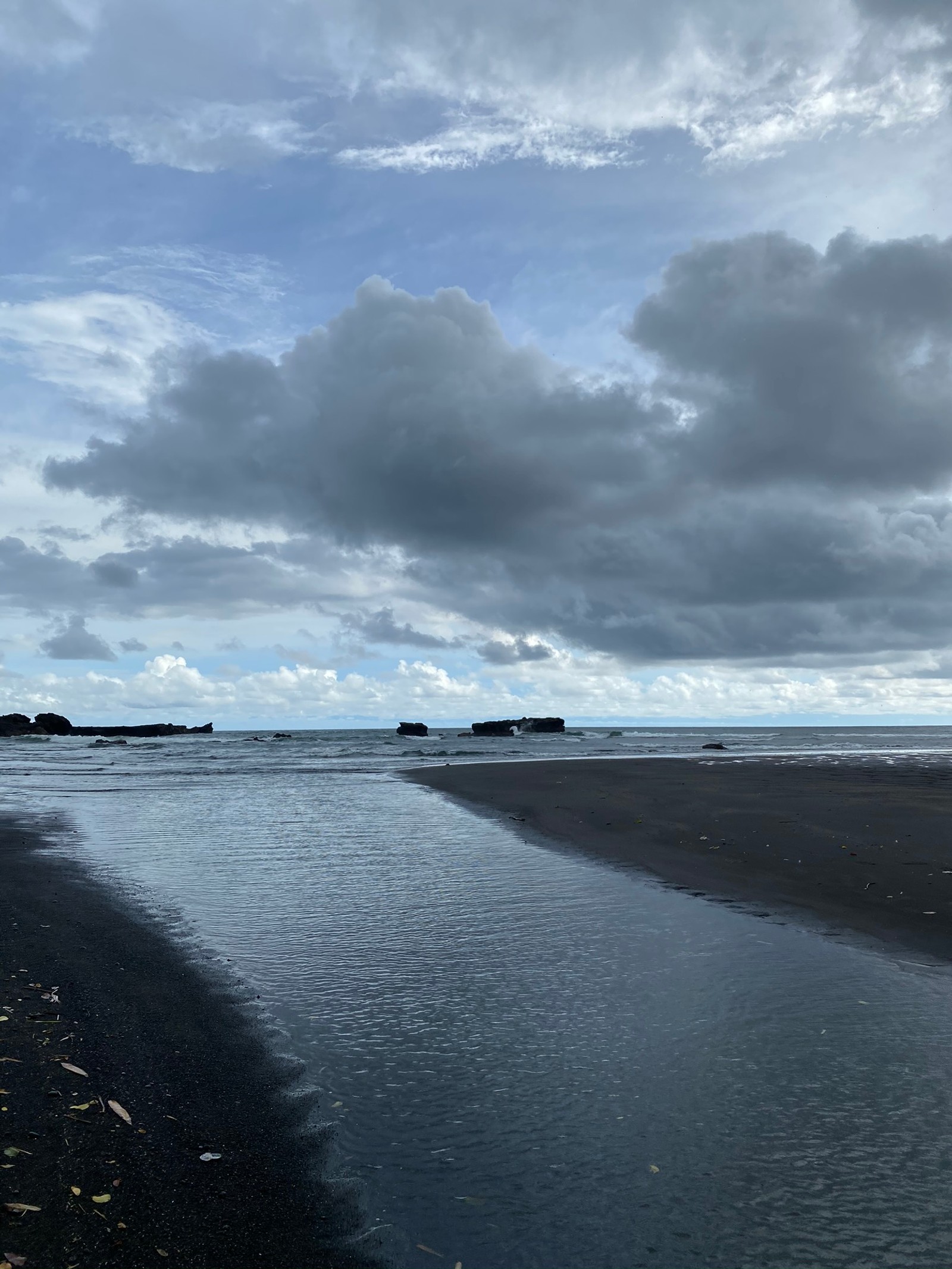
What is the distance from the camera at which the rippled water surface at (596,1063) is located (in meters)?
3.88

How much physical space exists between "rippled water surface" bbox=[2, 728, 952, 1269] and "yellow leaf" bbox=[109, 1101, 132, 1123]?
118 cm

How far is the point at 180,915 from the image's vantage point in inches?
393

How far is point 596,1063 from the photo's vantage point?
562cm

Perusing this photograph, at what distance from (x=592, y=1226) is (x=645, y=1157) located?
2.28 ft

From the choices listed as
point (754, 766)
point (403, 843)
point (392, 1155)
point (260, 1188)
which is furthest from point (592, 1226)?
point (754, 766)

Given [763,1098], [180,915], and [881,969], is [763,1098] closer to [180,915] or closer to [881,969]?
[881,969]

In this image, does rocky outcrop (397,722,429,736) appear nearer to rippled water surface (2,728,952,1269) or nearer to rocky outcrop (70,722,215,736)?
rocky outcrop (70,722,215,736)

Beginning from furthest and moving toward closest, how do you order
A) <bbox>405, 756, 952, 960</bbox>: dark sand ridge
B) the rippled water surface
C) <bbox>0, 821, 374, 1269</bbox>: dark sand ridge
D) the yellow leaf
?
1. <bbox>405, 756, 952, 960</bbox>: dark sand ridge
2. the yellow leaf
3. the rippled water surface
4. <bbox>0, 821, 374, 1269</bbox>: dark sand ridge

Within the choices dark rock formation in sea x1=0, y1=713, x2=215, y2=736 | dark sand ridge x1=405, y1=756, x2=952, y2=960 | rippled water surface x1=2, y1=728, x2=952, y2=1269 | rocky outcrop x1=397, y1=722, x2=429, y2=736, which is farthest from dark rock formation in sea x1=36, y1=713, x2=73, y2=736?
rippled water surface x1=2, y1=728, x2=952, y2=1269

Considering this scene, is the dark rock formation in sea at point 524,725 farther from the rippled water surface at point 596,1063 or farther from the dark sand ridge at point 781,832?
the rippled water surface at point 596,1063

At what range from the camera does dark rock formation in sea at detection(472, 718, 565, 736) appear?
137 meters

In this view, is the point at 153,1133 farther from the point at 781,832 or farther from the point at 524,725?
the point at 524,725

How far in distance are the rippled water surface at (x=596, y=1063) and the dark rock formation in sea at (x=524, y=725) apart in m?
124

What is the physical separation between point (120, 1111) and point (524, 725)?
445 feet
